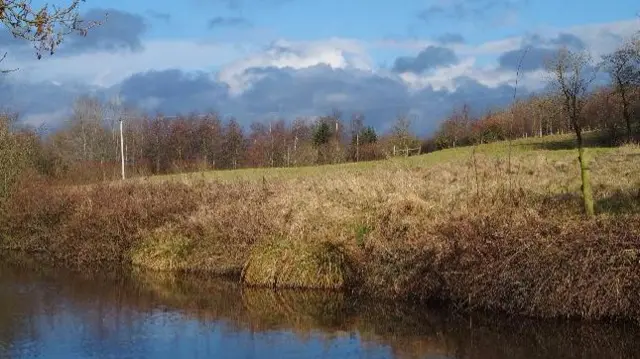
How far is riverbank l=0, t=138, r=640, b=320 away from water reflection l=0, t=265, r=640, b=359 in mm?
600

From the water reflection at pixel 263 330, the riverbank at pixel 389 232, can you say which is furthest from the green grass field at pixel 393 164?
the water reflection at pixel 263 330

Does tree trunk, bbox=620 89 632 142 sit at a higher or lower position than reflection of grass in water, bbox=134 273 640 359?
higher

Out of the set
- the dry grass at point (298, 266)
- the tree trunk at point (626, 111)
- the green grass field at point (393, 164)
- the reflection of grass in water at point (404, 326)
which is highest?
the tree trunk at point (626, 111)

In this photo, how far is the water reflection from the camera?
1109cm

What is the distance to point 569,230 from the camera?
510 inches

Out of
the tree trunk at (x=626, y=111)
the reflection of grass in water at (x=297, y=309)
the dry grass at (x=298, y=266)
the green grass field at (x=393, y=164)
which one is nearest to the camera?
the reflection of grass in water at (x=297, y=309)

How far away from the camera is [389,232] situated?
54.6 ft

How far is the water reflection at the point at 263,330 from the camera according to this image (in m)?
11.1

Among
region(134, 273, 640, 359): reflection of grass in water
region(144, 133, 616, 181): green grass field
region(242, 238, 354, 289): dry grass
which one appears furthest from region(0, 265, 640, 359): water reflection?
region(144, 133, 616, 181): green grass field

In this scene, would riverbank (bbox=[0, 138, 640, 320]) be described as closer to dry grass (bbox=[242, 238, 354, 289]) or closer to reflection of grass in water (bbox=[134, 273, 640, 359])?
dry grass (bbox=[242, 238, 354, 289])

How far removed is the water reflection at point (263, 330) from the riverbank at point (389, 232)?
0.60 metres

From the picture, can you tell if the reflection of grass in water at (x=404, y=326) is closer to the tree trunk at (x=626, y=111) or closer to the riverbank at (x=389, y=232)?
the riverbank at (x=389, y=232)

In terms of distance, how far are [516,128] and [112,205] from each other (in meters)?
55.2

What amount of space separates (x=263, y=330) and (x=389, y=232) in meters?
4.91
